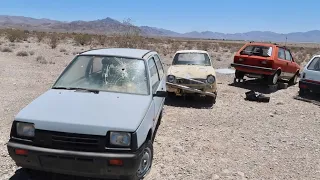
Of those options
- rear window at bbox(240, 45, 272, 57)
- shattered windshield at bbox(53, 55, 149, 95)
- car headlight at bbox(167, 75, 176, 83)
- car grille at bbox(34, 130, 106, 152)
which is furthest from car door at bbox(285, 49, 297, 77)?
car grille at bbox(34, 130, 106, 152)

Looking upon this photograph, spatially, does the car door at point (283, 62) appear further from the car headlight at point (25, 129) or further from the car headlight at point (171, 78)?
the car headlight at point (25, 129)

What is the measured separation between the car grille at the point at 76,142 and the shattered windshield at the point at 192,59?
22.3 feet

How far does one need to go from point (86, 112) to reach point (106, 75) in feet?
3.95

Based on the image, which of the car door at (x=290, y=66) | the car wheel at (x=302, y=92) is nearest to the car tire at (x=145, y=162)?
the car wheel at (x=302, y=92)

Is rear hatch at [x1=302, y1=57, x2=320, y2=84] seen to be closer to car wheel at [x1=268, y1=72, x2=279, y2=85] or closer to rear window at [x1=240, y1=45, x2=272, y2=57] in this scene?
car wheel at [x1=268, y1=72, x2=279, y2=85]

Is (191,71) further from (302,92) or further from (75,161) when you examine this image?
(75,161)

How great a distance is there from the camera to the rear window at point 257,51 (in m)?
12.2

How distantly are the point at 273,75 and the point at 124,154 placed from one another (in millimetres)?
9658

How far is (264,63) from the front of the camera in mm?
11797

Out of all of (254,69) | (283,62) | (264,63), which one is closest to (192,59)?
(254,69)

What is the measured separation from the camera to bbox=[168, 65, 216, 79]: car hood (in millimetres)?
8984

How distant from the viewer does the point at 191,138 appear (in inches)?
247

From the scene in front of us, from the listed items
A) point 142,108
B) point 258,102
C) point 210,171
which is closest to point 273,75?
point 258,102

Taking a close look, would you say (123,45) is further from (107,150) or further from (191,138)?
(107,150)
